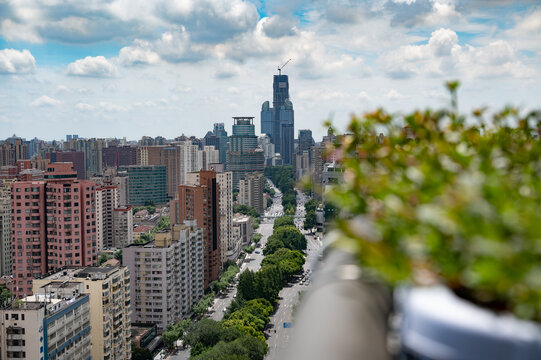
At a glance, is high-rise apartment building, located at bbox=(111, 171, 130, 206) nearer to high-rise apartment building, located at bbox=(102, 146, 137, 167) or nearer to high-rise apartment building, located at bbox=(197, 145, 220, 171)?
high-rise apartment building, located at bbox=(197, 145, 220, 171)

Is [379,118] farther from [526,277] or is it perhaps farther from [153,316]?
[153,316]

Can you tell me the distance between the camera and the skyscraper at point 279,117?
99925mm

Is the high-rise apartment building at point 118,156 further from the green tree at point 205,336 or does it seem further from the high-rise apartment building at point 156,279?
the green tree at point 205,336

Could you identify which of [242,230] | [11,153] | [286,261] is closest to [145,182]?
[11,153]

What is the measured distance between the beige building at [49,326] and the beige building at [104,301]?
478 mm

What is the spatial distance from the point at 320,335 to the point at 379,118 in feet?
1.60

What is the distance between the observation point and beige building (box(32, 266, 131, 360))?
1508 centimetres

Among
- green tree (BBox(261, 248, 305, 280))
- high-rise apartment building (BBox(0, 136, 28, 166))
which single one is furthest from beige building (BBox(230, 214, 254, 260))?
high-rise apartment building (BBox(0, 136, 28, 166))

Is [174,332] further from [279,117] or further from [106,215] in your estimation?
[279,117]

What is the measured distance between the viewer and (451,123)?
1.14 meters

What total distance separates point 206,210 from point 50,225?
8.07 m

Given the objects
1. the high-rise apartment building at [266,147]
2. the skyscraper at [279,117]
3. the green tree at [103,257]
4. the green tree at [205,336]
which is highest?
the skyscraper at [279,117]

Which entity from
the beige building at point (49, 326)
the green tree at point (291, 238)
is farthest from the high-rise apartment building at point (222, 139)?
the beige building at point (49, 326)

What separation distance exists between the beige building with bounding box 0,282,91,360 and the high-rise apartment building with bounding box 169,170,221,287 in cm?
1236
